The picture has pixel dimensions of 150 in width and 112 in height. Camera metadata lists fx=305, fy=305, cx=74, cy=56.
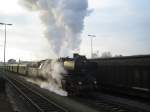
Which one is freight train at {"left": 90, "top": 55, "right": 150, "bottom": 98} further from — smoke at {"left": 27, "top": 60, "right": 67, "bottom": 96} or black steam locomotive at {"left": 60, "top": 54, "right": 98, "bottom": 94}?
smoke at {"left": 27, "top": 60, "right": 67, "bottom": 96}

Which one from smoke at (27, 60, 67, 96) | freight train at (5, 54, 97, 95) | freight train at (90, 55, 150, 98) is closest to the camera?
freight train at (90, 55, 150, 98)

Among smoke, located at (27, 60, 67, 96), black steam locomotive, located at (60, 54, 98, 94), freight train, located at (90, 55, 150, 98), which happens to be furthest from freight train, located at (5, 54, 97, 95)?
freight train, located at (90, 55, 150, 98)

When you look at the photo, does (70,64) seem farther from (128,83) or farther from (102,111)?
(102,111)

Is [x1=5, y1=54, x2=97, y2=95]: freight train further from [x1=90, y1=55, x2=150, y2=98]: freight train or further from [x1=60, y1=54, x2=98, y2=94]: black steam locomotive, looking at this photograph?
[x1=90, y1=55, x2=150, y2=98]: freight train

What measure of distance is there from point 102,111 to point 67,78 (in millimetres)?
6723

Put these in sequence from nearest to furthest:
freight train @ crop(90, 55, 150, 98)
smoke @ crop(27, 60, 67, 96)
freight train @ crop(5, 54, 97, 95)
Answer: freight train @ crop(90, 55, 150, 98) < freight train @ crop(5, 54, 97, 95) < smoke @ crop(27, 60, 67, 96)

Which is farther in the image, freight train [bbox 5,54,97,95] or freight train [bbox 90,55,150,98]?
freight train [bbox 5,54,97,95]

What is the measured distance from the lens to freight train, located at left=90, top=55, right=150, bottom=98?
19.0 m

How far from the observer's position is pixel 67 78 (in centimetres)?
2202

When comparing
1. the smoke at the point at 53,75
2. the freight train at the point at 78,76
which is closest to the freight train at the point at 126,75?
the freight train at the point at 78,76

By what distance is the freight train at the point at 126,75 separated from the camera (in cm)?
1901

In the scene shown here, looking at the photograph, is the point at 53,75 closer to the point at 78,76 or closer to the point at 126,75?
the point at 78,76

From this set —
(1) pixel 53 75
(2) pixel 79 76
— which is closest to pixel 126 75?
(2) pixel 79 76

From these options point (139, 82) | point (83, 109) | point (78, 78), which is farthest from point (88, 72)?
point (83, 109)
